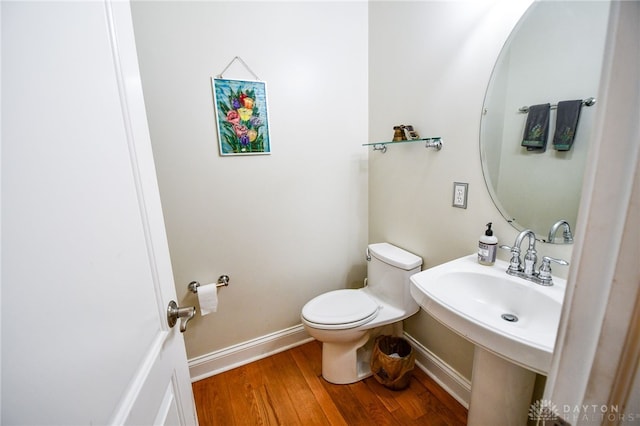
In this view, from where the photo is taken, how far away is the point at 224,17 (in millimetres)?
1391

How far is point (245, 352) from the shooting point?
1757mm

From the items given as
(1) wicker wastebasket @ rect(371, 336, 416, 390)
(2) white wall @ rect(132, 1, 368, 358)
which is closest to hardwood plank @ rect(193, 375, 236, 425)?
(2) white wall @ rect(132, 1, 368, 358)

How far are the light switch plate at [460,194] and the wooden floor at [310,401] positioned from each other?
1084 millimetres

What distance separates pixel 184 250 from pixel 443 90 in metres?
1.64

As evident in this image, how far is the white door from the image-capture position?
304 millimetres

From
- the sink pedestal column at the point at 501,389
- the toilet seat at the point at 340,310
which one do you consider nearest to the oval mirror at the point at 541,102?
the sink pedestal column at the point at 501,389

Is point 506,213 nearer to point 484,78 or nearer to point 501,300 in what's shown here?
point 501,300

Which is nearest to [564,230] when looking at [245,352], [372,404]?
[372,404]

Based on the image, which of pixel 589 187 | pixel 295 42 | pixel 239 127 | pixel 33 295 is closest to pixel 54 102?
pixel 33 295

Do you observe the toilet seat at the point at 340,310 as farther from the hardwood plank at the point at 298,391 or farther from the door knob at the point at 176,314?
the door knob at the point at 176,314

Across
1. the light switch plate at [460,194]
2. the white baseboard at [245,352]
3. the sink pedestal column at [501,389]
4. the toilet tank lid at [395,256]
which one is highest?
the light switch plate at [460,194]

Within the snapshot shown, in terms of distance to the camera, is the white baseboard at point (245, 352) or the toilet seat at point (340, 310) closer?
the toilet seat at point (340, 310)

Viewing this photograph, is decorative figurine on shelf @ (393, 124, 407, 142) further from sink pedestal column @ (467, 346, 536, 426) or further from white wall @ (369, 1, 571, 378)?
sink pedestal column @ (467, 346, 536, 426)

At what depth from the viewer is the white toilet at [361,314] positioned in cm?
142
